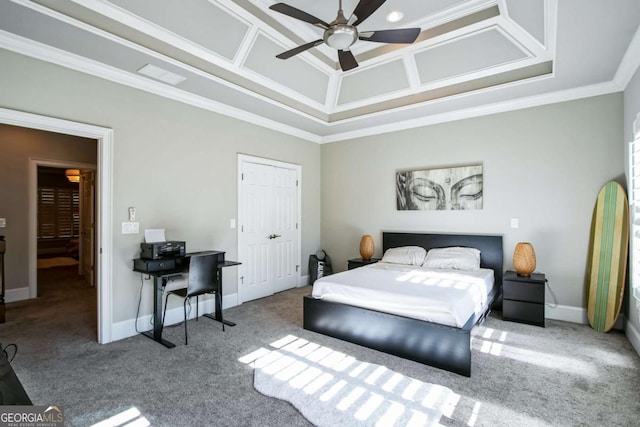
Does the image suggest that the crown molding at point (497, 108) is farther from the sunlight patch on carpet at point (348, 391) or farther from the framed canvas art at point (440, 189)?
the sunlight patch on carpet at point (348, 391)

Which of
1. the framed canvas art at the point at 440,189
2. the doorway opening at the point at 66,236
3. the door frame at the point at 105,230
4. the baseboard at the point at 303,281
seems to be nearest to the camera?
the door frame at the point at 105,230

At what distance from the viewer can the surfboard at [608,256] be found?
11.4ft

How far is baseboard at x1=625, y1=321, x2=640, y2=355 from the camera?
2986 mm

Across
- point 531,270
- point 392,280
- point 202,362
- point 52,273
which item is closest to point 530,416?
point 392,280

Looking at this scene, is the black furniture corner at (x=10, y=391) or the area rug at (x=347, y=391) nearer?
the black furniture corner at (x=10, y=391)

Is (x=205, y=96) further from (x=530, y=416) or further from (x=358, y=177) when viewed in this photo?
(x=530, y=416)

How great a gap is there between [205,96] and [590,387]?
4816 mm

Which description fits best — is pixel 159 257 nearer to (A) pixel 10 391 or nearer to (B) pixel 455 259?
(A) pixel 10 391

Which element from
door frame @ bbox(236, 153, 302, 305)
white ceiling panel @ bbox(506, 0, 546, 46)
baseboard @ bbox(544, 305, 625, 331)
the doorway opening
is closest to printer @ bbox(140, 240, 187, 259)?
door frame @ bbox(236, 153, 302, 305)

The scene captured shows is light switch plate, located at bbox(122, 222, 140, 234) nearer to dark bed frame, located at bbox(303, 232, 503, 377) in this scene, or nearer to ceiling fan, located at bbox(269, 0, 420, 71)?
dark bed frame, located at bbox(303, 232, 503, 377)

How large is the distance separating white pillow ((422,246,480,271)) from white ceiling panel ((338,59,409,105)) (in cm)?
231

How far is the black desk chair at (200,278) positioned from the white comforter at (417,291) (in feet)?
3.83

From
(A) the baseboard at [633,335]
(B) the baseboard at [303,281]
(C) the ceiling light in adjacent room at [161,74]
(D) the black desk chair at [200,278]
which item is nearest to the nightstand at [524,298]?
(A) the baseboard at [633,335]

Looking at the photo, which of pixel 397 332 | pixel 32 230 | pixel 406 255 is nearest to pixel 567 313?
pixel 406 255
